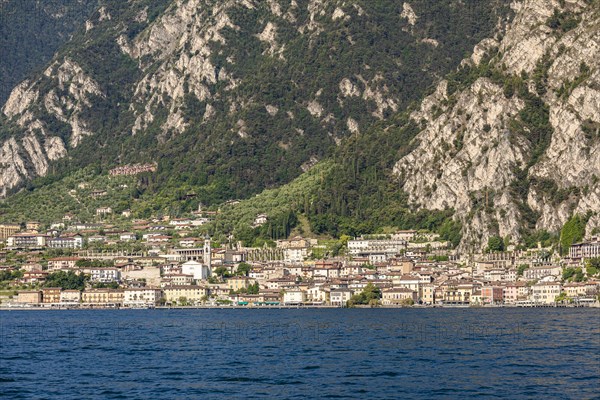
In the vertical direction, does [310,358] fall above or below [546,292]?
below

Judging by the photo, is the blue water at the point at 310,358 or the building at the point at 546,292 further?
the building at the point at 546,292

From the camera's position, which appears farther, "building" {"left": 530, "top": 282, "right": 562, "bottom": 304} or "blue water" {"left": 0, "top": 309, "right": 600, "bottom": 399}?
"building" {"left": 530, "top": 282, "right": 562, "bottom": 304}

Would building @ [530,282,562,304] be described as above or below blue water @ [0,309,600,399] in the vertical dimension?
above

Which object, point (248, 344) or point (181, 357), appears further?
point (248, 344)

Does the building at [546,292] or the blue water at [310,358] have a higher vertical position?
the building at [546,292]

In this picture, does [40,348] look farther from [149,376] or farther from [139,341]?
[149,376]

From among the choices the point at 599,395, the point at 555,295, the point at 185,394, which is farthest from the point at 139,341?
the point at 555,295

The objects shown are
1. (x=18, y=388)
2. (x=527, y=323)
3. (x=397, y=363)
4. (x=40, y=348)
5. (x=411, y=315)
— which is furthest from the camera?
(x=411, y=315)

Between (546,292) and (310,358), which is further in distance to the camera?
(546,292)
